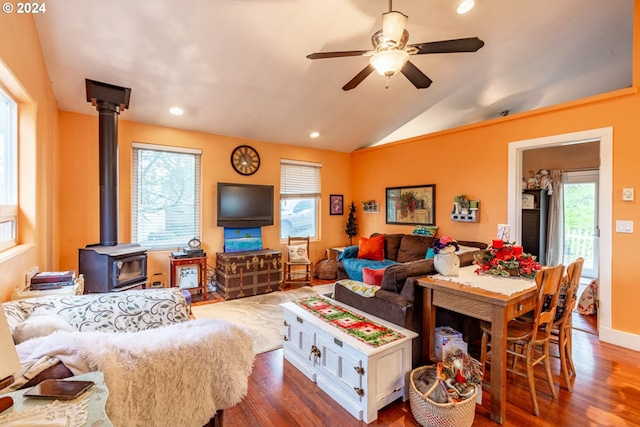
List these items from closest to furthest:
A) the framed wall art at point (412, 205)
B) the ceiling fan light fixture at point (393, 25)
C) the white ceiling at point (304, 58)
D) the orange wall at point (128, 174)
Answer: the ceiling fan light fixture at point (393, 25), the white ceiling at point (304, 58), the orange wall at point (128, 174), the framed wall art at point (412, 205)

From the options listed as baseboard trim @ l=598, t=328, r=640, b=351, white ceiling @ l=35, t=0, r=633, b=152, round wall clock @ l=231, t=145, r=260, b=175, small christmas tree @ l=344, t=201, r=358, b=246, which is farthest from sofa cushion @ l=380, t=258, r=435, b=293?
small christmas tree @ l=344, t=201, r=358, b=246

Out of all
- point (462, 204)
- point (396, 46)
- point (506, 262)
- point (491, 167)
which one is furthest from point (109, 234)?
point (491, 167)

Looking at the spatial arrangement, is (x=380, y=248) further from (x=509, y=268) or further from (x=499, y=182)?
(x=509, y=268)

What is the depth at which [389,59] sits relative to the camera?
2.06m

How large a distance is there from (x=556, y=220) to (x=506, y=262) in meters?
4.02

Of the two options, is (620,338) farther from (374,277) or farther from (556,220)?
(556,220)

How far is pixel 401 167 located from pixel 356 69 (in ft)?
7.33

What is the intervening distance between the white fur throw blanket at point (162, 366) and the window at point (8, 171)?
1.59 m

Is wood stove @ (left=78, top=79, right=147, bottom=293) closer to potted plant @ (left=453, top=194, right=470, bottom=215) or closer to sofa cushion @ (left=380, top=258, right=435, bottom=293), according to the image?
sofa cushion @ (left=380, top=258, right=435, bottom=293)

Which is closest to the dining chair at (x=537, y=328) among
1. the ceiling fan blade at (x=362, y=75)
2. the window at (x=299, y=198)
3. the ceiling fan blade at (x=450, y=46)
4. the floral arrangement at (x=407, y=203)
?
the ceiling fan blade at (x=450, y=46)

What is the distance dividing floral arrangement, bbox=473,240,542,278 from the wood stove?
355cm

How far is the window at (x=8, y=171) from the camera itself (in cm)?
212

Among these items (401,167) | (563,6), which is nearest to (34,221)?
(401,167)

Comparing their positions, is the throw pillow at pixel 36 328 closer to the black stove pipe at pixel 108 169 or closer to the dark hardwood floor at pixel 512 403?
the dark hardwood floor at pixel 512 403
